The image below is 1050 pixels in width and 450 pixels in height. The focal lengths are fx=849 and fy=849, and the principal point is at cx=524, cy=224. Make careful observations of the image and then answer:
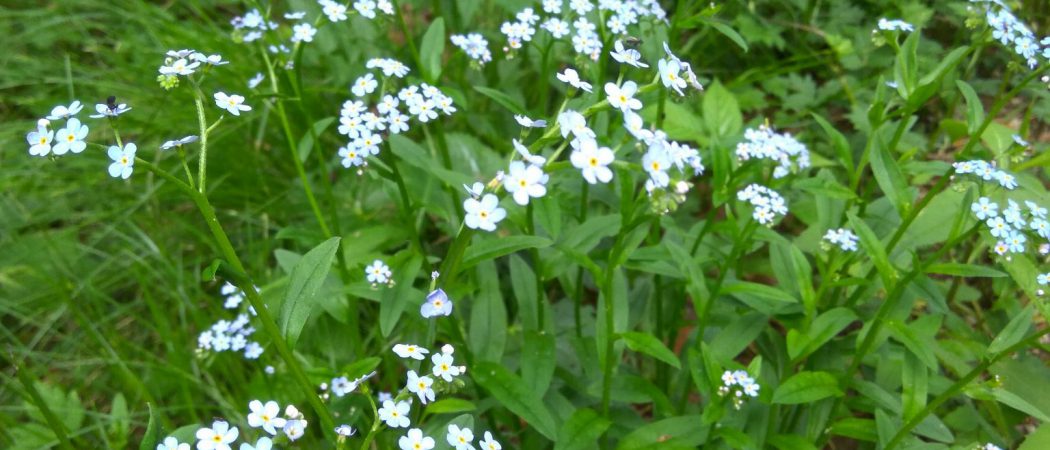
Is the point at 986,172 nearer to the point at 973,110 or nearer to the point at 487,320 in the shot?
the point at 973,110

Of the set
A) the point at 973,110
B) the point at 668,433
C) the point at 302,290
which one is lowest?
the point at 668,433

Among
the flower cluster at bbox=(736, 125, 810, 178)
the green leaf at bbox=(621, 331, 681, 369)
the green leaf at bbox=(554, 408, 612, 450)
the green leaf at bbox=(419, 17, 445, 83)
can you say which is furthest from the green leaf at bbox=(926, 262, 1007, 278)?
the green leaf at bbox=(419, 17, 445, 83)

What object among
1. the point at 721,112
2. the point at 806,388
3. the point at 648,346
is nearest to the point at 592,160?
the point at 648,346

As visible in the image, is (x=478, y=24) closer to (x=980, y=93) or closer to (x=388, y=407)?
(x=980, y=93)

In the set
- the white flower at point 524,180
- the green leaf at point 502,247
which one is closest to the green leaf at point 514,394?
the green leaf at point 502,247

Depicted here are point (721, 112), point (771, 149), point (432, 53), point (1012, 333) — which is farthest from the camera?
point (721, 112)

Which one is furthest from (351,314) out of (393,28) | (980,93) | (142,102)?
(980,93)

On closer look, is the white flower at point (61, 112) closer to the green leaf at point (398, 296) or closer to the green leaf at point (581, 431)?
the green leaf at point (398, 296)

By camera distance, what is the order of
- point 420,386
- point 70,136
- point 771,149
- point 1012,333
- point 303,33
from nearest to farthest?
point 70,136 → point 420,386 → point 1012,333 → point 303,33 → point 771,149
